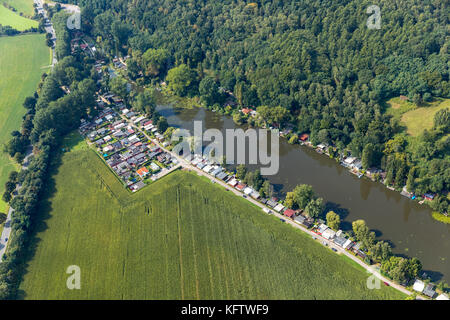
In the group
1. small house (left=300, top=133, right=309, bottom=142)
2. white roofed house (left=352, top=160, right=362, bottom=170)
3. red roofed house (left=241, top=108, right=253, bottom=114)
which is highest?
red roofed house (left=241, top=108, right=253, bottom=114)

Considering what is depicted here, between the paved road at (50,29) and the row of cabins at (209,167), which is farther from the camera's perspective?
the paved road at (50,29)

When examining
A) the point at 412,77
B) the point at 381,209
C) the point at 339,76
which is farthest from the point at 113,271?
the point at 412,77

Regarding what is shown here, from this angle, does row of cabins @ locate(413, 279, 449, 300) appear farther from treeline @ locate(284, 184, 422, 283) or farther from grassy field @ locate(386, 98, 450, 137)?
grassy field @ locate(386, 98, 450, 137)

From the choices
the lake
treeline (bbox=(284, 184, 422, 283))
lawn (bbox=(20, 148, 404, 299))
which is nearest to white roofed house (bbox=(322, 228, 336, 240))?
treeline (bbox=(284, 184, 422, 283))

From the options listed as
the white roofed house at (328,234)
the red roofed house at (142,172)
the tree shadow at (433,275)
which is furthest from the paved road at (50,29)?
the tree shadow at (433,275)

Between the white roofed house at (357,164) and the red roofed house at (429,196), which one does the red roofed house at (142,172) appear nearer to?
the white roofed house at (357,164)

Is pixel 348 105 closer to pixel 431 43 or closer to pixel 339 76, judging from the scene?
pixel 339 76
